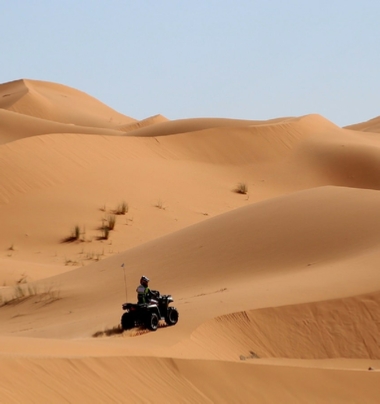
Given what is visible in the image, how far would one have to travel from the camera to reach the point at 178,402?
9578mm

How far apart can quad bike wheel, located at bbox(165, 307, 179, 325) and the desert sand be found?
0.54 feet

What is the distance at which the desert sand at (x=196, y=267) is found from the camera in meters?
10.0

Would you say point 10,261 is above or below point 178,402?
above

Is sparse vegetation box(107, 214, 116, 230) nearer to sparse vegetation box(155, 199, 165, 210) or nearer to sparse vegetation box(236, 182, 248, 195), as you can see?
sparse vegetation box(155, 199, 165, 210)

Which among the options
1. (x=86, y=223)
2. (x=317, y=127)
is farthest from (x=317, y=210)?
(x=317, y=127)

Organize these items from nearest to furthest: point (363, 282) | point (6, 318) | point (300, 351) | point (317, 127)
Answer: point (300, 351), point (363, 282), point (6, 318), point (317, 127)

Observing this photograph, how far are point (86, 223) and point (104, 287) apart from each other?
10137 mm

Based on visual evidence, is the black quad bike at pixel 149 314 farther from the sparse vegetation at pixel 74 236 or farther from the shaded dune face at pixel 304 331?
the sparse vegetation at pixel 74 236

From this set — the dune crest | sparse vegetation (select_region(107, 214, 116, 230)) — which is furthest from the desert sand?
the dune crest

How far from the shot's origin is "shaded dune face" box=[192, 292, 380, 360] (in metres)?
13.4

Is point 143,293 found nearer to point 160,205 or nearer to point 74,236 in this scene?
point 74,236

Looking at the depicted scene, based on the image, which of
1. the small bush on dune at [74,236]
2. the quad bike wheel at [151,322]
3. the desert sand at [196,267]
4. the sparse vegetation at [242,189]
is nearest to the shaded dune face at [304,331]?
the desert sand at [196,267]

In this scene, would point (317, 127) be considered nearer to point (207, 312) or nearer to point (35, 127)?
point (35, 127)

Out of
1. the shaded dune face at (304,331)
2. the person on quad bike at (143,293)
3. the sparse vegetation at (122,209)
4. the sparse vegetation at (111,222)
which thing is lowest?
the shaded dune face at (304,331)
